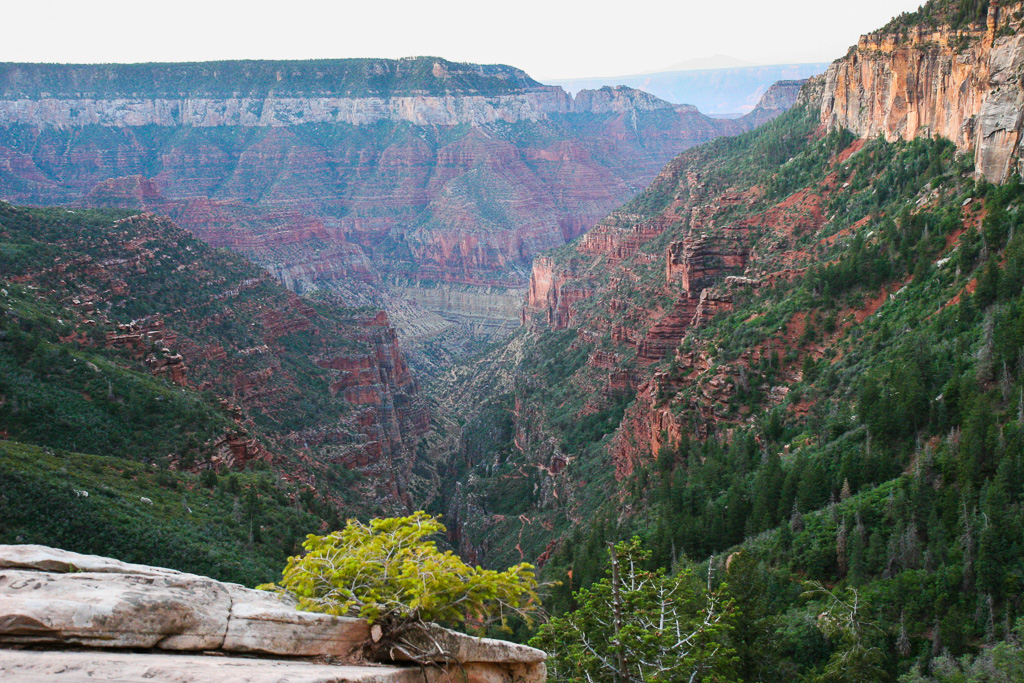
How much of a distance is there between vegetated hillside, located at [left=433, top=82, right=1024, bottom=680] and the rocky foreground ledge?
15173 millimetres

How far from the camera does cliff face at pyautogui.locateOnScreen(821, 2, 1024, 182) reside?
45.0 m

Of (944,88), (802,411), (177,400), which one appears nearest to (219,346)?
(177,400)

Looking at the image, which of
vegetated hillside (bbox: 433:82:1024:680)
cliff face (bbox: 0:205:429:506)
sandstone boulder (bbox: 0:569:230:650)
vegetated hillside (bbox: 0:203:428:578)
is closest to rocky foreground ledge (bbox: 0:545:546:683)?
sandstone boulder (bbox: 0:569:230:650)

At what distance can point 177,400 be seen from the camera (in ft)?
168

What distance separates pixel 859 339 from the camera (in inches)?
1922

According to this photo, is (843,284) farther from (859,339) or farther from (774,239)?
(774,239)

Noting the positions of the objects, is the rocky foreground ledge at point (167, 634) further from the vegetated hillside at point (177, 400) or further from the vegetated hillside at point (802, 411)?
the vegetated hillside at point (177, 400)

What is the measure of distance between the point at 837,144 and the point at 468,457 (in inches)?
1907

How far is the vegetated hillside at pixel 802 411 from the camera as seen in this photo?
28.3 m

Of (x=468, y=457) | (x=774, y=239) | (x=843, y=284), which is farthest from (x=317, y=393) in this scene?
(x=843, y=284)

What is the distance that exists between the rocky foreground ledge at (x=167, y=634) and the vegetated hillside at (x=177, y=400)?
19.6m

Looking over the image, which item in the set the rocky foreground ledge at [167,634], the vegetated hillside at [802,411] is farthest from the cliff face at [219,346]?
the rocky foreground ledge at [167,634]

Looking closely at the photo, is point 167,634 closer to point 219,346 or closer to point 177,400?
point 177,400

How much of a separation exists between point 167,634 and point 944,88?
60.2 metres
